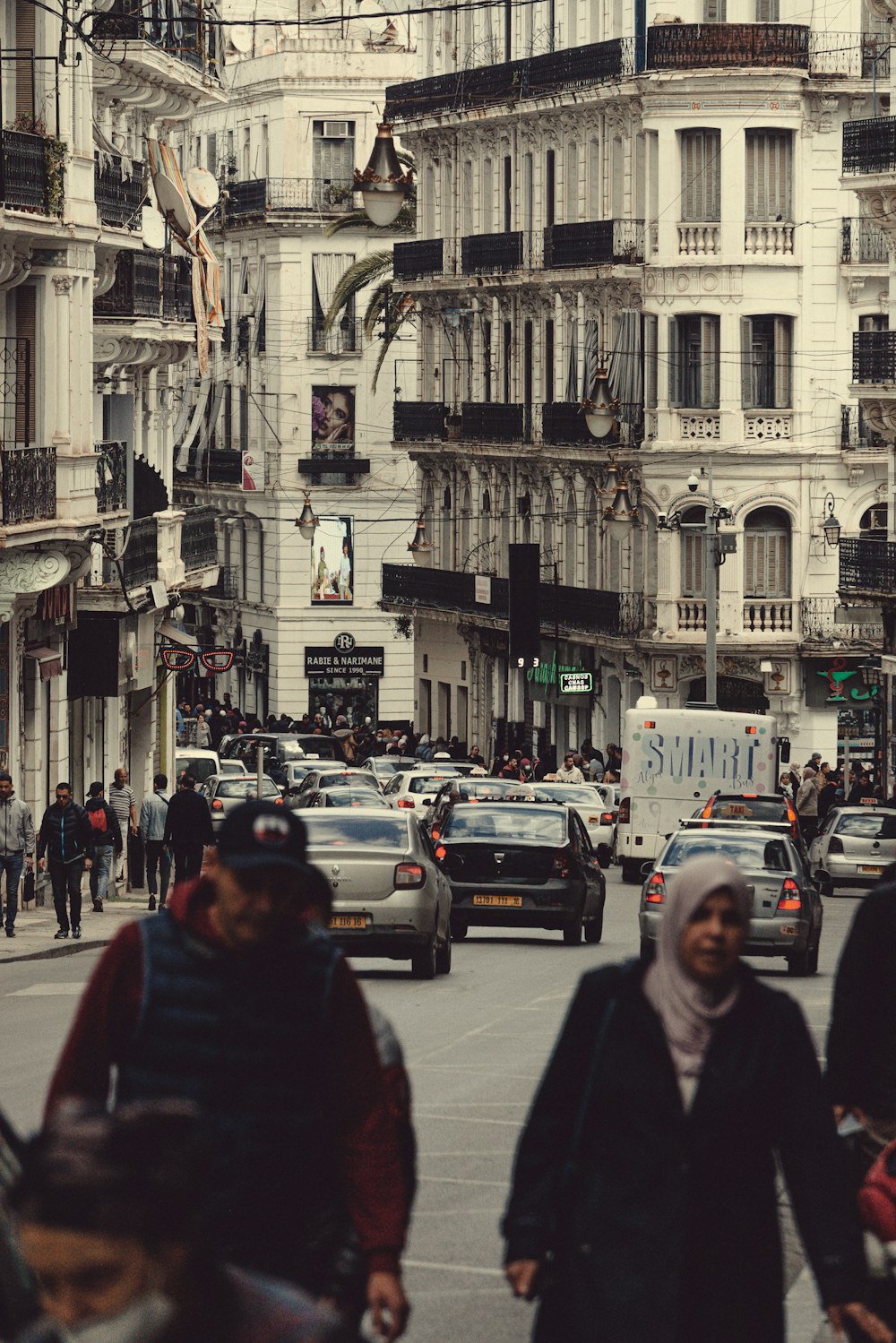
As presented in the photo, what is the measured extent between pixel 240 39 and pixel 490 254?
2044 cm

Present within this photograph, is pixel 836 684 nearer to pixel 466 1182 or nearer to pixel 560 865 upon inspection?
pixel 560 865

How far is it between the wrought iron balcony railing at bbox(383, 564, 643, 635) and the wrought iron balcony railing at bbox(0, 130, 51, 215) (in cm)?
3175

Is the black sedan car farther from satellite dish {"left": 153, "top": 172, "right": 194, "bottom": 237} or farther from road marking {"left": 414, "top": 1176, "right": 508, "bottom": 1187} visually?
satellite dish {"left": 153, "top": 172, "right": 194, "bottom": 237}

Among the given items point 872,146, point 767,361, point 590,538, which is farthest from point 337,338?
point 872,146

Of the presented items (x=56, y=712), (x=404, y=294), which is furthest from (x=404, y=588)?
(x=56, y=712)

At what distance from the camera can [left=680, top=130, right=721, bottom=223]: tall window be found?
67.5 m

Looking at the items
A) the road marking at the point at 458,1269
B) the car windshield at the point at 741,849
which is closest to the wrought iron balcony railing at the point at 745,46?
the car windshield at the point at 741,849

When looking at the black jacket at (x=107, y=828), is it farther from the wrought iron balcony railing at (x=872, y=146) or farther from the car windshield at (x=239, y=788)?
the wrought iron balcony railing at (x=872, y=146)

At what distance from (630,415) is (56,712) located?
28.5 metres

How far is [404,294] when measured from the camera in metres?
81.3

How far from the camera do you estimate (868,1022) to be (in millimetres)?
9711

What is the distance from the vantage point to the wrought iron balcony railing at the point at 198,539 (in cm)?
5184

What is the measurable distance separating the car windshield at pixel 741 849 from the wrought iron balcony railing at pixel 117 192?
15.9 m

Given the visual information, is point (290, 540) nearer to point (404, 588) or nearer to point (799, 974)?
point (404, 588)
